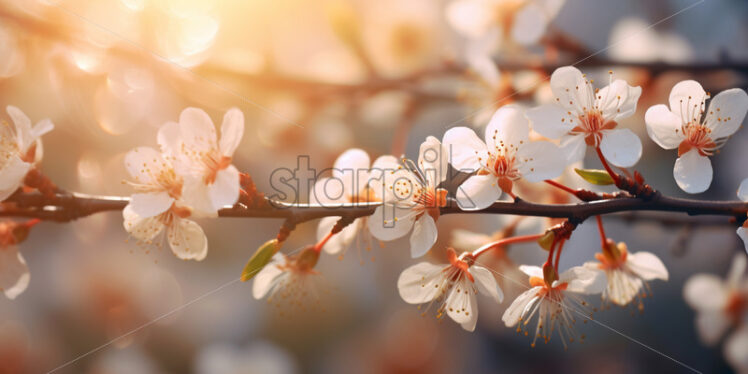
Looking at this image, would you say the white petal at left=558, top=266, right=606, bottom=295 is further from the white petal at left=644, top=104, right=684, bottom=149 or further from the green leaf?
the green leaf

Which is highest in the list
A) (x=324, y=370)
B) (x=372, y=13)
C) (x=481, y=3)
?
(x=372, y=13)

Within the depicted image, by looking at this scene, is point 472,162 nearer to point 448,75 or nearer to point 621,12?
point 448,75

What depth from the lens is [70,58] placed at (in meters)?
1.03

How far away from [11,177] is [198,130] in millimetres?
209

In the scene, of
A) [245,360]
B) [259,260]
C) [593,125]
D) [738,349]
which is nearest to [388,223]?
[259,260]

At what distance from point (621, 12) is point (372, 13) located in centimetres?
76

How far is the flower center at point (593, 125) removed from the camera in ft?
1.61

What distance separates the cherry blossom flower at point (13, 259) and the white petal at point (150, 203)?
0.69ft

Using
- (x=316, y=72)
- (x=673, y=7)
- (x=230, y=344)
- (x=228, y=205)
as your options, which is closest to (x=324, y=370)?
(x=230, y=344)

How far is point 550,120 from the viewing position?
0.47 m

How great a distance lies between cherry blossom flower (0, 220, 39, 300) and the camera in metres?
0.58

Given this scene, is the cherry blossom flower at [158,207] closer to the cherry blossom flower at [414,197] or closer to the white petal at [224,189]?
the white petal at [224,189]

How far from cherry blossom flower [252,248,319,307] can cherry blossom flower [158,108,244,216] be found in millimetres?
140

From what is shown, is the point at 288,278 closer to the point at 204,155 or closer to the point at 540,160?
the point at 204,155
